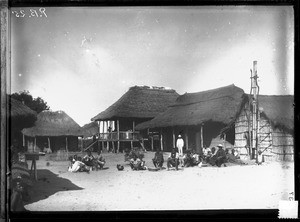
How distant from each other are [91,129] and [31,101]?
2.87ft

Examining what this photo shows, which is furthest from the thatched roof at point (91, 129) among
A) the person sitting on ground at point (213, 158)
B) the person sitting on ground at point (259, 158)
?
the person sitting on ground at point (259, 158)

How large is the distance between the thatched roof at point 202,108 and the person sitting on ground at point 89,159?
73 cm

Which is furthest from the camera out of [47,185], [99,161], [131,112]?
[131,112]

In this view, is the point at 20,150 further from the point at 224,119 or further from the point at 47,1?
the point at 224,119

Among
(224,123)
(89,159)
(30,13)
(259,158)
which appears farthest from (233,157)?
(30,13)

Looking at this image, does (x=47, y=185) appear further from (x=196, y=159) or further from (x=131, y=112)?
(x=196, y=159)

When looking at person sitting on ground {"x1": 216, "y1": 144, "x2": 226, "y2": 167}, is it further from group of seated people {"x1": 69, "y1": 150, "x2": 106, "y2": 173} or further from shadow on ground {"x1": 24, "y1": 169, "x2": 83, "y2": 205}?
shadow on ground {"x1": 24, "y1": 169, "x2": 83, "y2": 205}

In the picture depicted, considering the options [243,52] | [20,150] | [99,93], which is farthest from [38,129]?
[243,52]

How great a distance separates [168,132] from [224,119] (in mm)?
783

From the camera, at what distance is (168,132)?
6.22 metres

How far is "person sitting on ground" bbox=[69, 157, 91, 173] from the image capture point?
239 inches

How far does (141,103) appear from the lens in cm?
621

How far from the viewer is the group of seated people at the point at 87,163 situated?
19.9 ft

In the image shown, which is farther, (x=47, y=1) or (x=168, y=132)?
(x=168, y=132)
